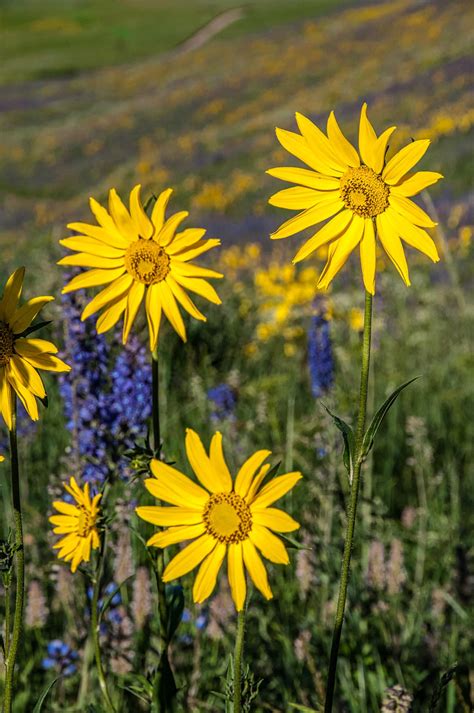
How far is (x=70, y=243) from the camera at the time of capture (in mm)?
1167

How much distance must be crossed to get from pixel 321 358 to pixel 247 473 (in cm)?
196

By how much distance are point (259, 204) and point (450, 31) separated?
14.1 m

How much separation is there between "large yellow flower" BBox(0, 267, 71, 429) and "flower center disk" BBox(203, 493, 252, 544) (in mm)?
292

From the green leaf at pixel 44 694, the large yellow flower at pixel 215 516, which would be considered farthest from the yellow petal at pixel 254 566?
the green leaf at pixel 44 694

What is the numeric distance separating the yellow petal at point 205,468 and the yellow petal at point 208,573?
8cm

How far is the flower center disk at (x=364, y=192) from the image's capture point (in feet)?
3.78

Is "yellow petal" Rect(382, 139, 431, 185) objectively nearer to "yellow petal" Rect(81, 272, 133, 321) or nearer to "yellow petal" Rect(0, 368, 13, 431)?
"yellow petal" Rect(81, 272, 133, 321)

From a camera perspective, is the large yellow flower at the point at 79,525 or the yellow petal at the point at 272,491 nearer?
the yellow petal at the point at 272,491

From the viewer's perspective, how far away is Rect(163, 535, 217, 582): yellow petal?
1.04 metres

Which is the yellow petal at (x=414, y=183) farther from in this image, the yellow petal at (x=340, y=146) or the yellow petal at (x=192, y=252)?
the yellow petal at (x=192, y=252)

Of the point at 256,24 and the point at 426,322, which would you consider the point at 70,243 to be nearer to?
the point at 426,322

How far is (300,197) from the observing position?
1.15 m

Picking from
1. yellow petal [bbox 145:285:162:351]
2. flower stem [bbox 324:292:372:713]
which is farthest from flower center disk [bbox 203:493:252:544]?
yellow petal [bbox 145:285:162:351]

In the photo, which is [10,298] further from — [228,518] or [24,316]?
[228,518]
